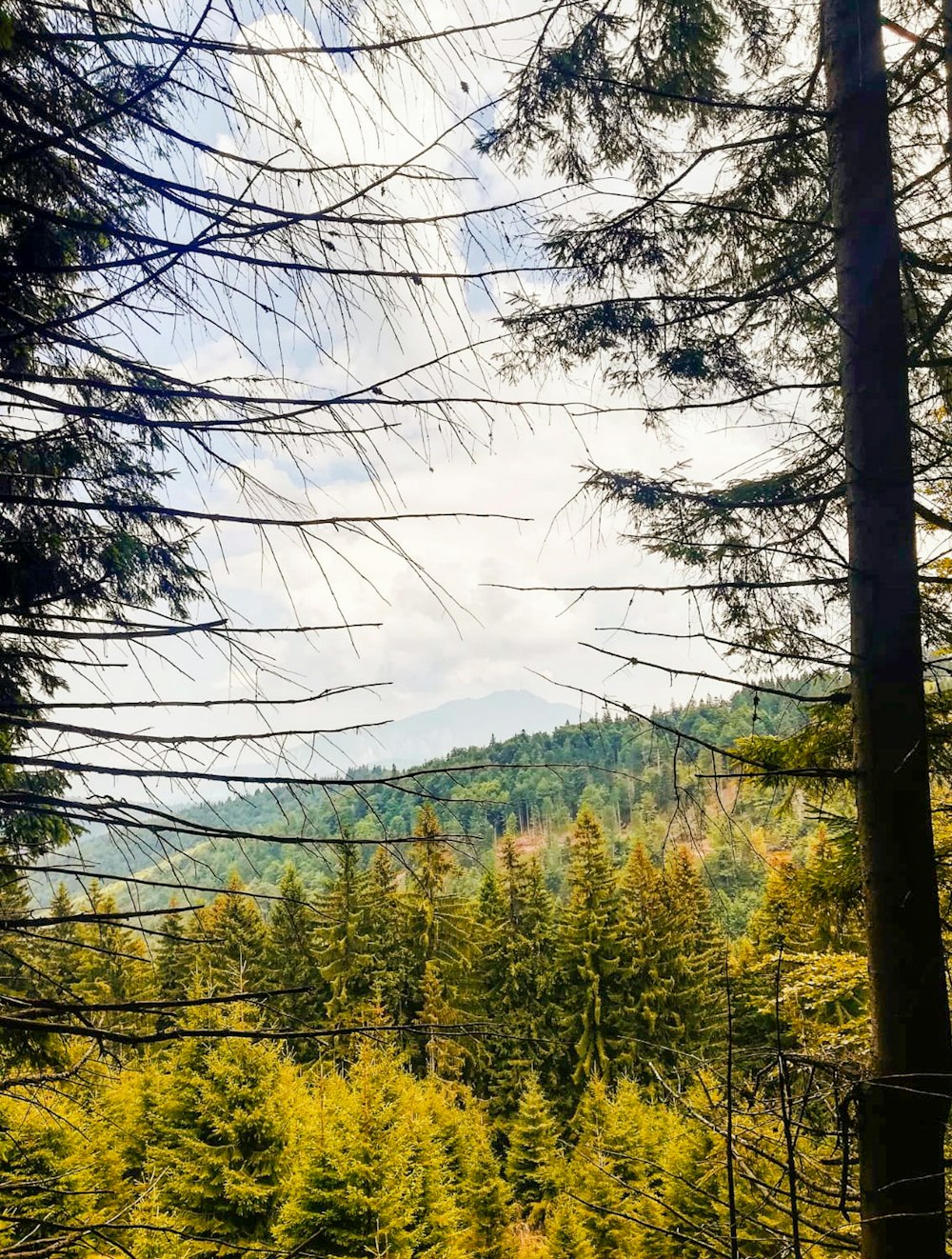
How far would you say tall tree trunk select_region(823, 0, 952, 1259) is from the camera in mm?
1846

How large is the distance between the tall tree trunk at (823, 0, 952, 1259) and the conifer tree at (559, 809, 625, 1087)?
785 inches

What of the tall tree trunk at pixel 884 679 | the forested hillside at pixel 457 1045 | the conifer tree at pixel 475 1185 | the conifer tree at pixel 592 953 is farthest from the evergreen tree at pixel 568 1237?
the tall tree trunk at pixel 884 679

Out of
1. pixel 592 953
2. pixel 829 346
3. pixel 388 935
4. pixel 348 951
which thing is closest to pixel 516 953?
pixel 592 953

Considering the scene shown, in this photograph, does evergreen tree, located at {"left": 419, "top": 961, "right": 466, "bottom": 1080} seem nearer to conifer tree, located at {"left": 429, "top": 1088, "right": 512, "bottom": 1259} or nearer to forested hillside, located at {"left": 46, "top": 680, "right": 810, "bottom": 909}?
conifer tree, located at {"left": 429, "top": 1088, "right": 512, "bottom": 1259}

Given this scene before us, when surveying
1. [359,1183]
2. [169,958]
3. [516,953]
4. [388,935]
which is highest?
[169,958]

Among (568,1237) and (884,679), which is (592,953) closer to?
(568,1237)

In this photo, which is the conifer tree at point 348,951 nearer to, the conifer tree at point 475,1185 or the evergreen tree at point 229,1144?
the conifer tree at point 475,1185

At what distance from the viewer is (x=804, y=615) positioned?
10.8ft

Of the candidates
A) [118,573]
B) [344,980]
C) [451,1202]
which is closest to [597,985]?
[344,980]

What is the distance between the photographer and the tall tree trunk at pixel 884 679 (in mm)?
1846

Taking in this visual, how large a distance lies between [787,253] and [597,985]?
2313cm

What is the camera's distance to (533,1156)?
54.2 feet

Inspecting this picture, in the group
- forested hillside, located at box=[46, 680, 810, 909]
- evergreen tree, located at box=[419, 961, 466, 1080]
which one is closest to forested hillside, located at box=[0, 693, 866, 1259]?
forested hillside, located at box=[46, 680, 810, 909]

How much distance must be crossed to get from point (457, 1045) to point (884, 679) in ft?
69.1
